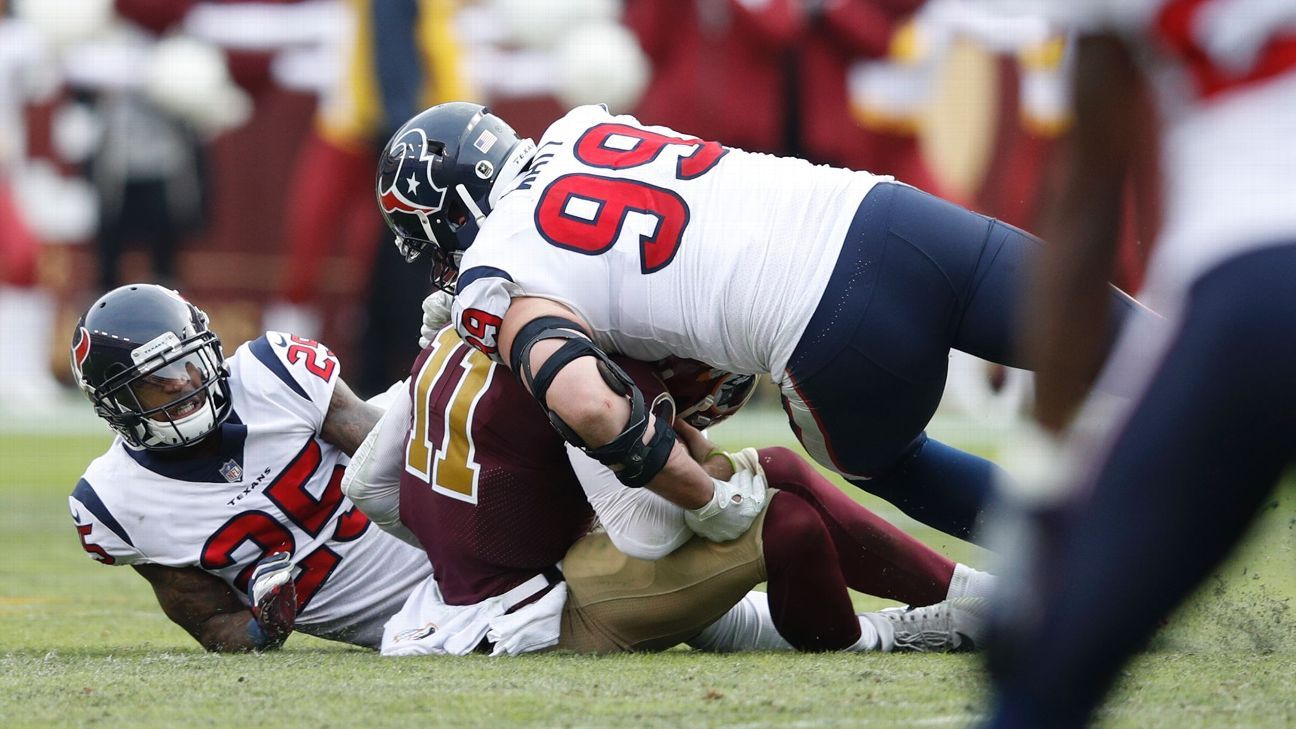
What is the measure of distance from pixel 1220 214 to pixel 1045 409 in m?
0.24

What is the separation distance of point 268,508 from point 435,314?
523 millimetres

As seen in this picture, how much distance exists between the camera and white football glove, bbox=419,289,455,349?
3535mm

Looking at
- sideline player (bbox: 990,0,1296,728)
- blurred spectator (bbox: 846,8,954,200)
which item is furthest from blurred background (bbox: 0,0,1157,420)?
sideline player (bbox: 990,0,1296,728)

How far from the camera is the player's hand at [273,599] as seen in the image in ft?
10.6

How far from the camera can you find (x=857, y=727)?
2.27 m

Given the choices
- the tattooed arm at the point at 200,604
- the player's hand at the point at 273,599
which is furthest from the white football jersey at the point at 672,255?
the tattooed arm at the point at 200,604

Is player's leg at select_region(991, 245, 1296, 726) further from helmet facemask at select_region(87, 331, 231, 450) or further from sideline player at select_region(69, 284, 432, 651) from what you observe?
helmet facemask at select_region(87, 331, 231, 450)

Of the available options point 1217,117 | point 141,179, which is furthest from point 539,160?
point 141,179

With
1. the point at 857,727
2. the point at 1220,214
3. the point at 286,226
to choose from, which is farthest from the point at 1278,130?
the point at 286,226

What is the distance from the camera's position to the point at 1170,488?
143 cm

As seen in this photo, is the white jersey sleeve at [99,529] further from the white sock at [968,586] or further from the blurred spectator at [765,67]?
the blurred spectator at [765,67]

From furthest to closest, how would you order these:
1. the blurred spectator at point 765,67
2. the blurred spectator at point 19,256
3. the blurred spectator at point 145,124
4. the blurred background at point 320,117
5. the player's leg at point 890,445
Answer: the blurred spectator at point 145,124 → the blurred spectator at point 19,256 → the blurred background at point 320,117 → the blurred spectator at point 765,67 → the player's leg at point 890,445

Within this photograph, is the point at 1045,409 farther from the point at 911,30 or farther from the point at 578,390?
the point at 911,30

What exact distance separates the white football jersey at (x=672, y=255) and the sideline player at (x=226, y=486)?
666 millimetres
